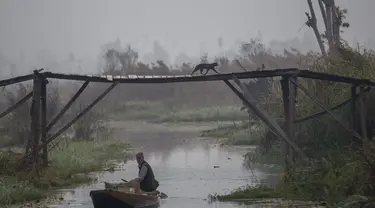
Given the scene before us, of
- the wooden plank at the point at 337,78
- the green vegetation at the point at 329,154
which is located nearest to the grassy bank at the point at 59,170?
the green vegetation at the point at 329,154

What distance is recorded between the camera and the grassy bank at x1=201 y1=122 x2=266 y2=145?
3636 cm

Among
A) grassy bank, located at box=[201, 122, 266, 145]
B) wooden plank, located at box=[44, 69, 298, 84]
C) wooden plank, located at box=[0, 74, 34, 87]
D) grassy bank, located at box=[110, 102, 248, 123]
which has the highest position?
grassy bank, located at box=[110, 102, 248, 123]

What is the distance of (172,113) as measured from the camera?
64.2 metres

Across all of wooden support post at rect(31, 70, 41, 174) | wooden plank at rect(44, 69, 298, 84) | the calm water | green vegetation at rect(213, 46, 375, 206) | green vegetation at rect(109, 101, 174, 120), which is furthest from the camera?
green vegetation at rect(109, 101, 174, 120)

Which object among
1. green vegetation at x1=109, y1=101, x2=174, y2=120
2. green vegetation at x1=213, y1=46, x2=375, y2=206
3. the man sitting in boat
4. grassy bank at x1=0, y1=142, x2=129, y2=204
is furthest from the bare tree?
green vegetation at x1=109, y1=101, x2=174, y2=120

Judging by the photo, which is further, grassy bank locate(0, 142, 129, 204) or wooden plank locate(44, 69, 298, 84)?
wooden plank locate(44, 69, 298, 84)

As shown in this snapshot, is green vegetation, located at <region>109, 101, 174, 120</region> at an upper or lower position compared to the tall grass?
upper

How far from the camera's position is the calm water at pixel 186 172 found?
21.8 m

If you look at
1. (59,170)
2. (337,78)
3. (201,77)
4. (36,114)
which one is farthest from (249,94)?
(59,170)

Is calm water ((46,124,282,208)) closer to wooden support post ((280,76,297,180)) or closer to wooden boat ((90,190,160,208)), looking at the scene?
wooden boat ((90,190,160,208))

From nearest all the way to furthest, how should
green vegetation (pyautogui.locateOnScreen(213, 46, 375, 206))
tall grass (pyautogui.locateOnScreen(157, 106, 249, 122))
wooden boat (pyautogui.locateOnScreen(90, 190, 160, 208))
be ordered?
green vegetation (pyautogui.locateOnScreen(213, 46, 375, 206)) < wooden boat (pyautogui.locateOnScreen(90, 190, 160, 208)) < tall grass (pyautogui.locateOnScreen(157, 106, 249, 122))

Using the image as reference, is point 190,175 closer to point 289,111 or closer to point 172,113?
point 289,111

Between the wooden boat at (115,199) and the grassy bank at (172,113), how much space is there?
35.4 meters

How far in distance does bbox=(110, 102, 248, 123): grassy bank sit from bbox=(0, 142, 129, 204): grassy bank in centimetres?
2165
